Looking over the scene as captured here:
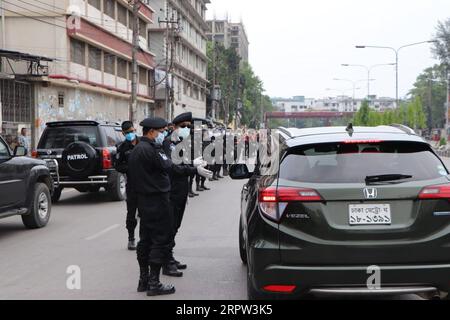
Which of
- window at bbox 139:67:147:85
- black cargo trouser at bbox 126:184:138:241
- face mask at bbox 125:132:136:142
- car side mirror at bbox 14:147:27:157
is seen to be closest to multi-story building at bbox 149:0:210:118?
window at bbox 139:67:147:85

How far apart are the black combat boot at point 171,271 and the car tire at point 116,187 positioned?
22.5 feet

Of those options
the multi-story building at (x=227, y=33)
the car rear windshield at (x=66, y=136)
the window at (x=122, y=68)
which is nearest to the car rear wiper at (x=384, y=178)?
the car rear windshield at (x=66, y=136)

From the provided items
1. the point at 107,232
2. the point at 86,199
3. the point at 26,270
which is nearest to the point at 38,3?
the point at 86,199

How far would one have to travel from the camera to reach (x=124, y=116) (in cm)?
4238

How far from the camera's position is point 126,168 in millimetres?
8070

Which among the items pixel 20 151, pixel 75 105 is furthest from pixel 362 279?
pixel 75 105

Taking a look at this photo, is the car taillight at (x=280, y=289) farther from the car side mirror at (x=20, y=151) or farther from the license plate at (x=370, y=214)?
the car side mirror at (x=20, y=151)

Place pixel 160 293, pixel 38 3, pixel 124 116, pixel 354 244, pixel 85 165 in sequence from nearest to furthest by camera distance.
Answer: pixel 354 244 < pixel 160 293 < pixel 85 165 < pixel 38 3 < pixel 124 116

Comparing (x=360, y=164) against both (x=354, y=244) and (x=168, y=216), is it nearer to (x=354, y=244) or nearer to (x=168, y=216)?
(x=354, y=244)

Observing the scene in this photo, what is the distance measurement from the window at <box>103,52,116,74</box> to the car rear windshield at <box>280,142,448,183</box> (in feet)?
114

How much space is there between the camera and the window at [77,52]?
1231 inches

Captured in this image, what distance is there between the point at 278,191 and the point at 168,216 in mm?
1654

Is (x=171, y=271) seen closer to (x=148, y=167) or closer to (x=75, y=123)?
(x=148, y=167)
